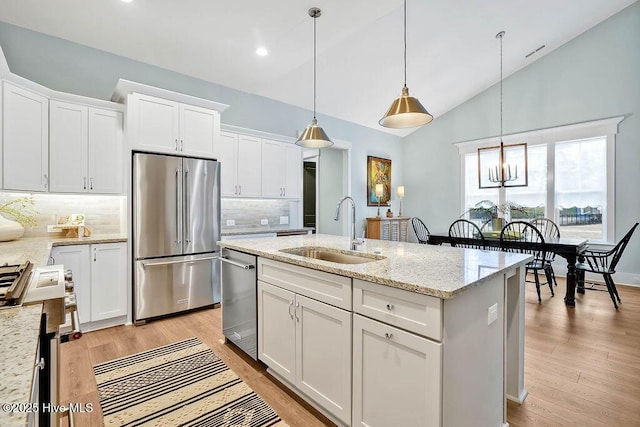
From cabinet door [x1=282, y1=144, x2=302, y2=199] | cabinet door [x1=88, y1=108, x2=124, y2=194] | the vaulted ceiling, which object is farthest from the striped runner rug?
the vaulted ceiling

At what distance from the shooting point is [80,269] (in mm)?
3074

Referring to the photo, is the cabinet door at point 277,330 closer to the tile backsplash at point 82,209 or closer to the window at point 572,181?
the tile backsplash at point 82,209

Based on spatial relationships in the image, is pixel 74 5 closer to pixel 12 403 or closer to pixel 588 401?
pixel 12 403

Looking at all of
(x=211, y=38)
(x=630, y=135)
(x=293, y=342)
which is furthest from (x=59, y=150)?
(x=630, y=135)

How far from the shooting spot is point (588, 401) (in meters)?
2.03

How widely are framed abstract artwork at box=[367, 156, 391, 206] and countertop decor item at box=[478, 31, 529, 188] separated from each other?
188 centimetres

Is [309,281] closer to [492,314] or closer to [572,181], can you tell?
[492,314]

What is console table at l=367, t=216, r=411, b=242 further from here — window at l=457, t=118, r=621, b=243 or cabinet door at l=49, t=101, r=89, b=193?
cabinet door at l=49, t=101, r=89, b=193

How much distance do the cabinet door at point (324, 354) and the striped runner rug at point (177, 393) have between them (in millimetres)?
304

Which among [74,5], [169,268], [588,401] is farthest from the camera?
[169,268]

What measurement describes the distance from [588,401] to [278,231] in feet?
12.2

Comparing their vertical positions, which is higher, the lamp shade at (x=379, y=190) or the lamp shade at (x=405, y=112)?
the lamp shade at (x=405, y=112)

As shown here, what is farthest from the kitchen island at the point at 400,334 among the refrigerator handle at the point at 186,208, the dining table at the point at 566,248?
the dining table at the point at 566,248

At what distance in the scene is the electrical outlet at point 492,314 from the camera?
1.59m
